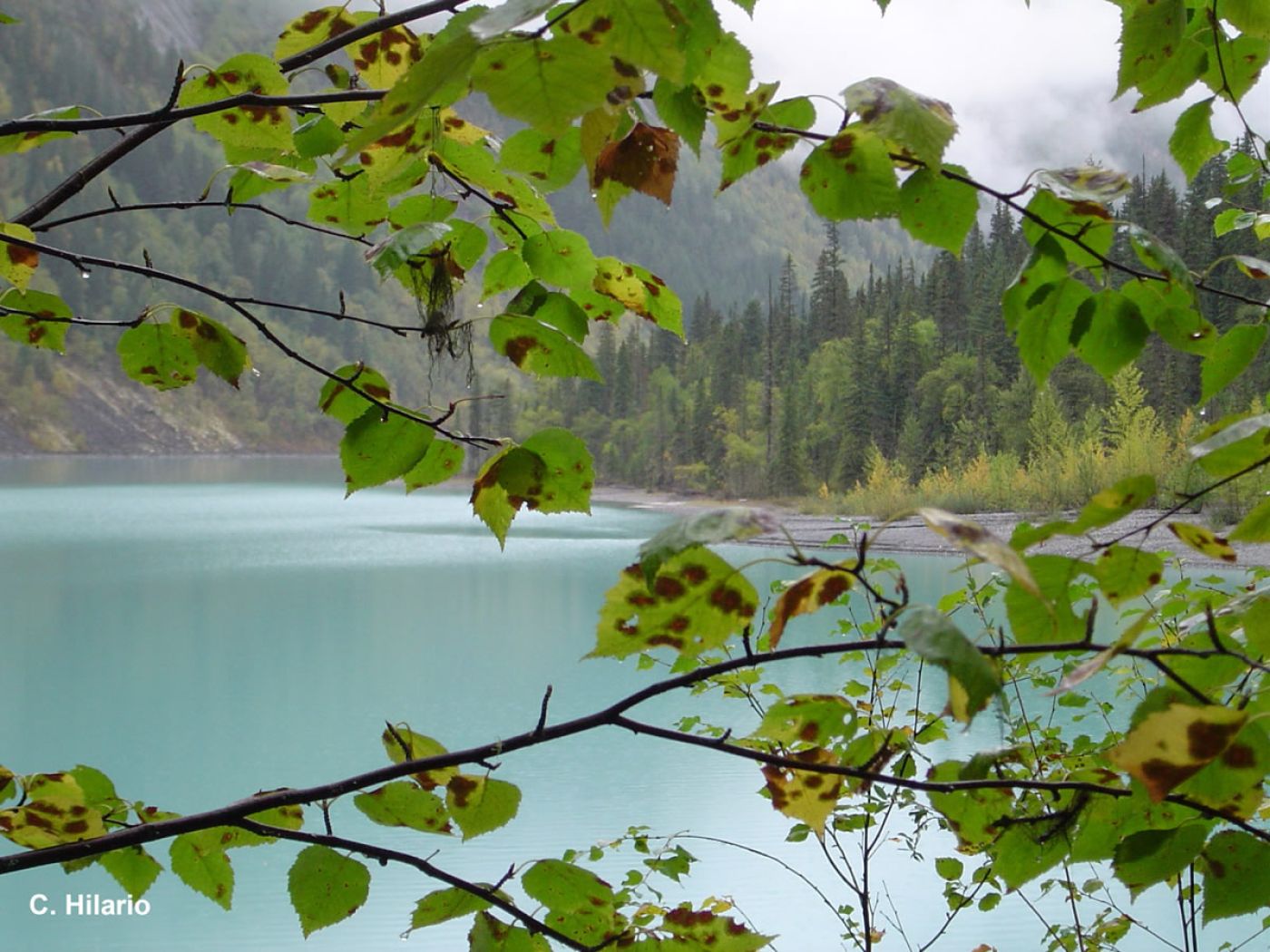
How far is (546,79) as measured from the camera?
291 millimetres

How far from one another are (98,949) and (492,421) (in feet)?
93.4

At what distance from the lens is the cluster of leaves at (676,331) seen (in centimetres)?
31

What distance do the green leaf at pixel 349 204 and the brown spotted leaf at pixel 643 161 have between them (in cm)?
19

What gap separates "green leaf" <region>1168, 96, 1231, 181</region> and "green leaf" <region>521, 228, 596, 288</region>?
364 mm

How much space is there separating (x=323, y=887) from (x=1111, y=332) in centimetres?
47

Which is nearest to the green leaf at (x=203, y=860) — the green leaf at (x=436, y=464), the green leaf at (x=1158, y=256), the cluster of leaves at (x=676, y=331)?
the cluster of leaves at (x=676, y=331)

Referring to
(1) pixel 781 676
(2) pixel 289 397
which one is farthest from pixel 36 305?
(2) pixel 289 397

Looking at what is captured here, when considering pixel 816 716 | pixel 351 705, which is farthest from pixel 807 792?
pixel 351 705

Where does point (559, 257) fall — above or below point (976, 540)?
above

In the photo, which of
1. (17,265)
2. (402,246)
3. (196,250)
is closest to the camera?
(402,246)

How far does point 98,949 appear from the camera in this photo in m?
4.31

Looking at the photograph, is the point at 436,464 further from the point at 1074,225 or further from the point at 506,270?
the point at 1074,225

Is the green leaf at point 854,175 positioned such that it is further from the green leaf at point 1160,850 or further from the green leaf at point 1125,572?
the green leaf at point 1160,850

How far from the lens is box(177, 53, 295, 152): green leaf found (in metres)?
0.54
